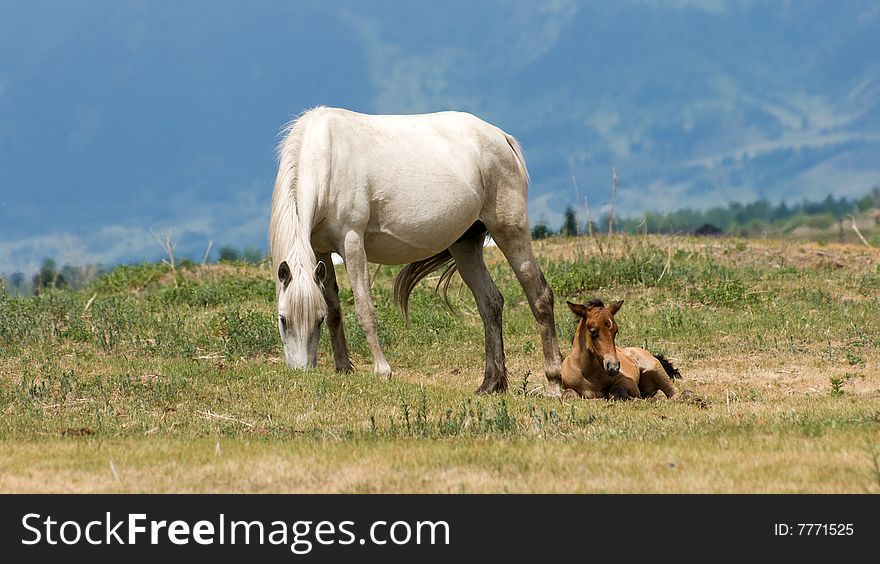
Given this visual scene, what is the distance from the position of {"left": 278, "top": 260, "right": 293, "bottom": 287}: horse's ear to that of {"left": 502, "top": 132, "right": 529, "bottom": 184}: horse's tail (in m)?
3.17

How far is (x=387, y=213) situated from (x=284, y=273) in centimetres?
137

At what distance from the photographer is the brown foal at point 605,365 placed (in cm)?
1048

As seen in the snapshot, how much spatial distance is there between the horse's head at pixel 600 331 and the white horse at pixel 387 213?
1.05 metres

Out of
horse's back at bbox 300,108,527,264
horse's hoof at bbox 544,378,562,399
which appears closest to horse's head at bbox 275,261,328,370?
horse's back at bbox 300,108,527,264

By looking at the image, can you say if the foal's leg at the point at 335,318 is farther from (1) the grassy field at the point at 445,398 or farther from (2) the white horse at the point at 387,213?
(1) the grassy field at the point at 445,398

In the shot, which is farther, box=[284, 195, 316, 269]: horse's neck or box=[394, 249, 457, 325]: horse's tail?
box=[394, 249, 457, 325]: horse's tail

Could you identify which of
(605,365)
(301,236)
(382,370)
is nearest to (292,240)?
(301,236)

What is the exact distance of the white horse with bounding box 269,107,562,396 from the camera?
35.7 feet

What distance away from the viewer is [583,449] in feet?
24.4

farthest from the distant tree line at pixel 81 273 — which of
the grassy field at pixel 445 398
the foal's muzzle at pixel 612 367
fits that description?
the foal's muzzle at pixel 612 367

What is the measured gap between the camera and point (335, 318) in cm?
1191

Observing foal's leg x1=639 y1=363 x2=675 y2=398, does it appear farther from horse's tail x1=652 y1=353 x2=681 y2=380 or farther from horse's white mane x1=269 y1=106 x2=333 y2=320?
horse's white mane x1=269 y1=106 x2=333 y2=320

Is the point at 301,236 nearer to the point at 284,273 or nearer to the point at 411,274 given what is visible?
the point at 284,273
